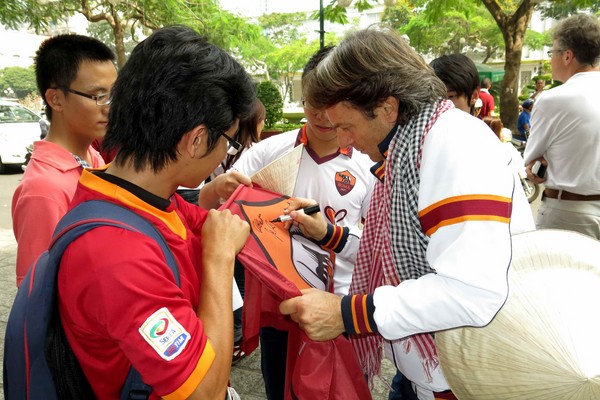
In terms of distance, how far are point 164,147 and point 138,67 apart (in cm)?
20

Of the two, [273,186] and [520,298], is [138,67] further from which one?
[520,298]

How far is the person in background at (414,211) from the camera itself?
122cm

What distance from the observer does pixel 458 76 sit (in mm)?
2926

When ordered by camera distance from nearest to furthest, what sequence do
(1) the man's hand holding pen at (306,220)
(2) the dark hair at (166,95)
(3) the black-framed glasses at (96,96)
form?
(2) the dark hair at (166,95), (1) the man's hand holding pen at (306,220), (3) the black-framed glasses at (96,96)

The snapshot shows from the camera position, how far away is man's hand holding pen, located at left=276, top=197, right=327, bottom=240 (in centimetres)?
201

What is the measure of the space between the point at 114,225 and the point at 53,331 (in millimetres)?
296

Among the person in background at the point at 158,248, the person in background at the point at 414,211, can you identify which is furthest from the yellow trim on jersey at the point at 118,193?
the person in background at the point at 414,211

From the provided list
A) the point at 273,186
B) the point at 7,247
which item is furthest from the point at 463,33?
the point at 273,186

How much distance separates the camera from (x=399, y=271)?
1494 millimetres

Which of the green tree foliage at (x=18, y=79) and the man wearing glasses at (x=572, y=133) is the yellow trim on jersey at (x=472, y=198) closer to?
the man wearing glasses at (x=572, y=133)

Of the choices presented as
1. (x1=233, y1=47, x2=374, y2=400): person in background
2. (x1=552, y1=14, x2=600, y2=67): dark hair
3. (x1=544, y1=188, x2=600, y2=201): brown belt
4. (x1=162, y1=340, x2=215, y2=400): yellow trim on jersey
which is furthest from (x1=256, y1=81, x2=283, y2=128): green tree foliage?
(x1=162, y1=340, x2=215, y2=400): yellow trim on jersey

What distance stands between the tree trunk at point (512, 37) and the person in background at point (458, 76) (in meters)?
7.55

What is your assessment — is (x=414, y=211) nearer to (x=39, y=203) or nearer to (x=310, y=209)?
(x=310, y=209)

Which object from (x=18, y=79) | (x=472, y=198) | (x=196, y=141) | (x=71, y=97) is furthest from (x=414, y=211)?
(x=18, y=79)
